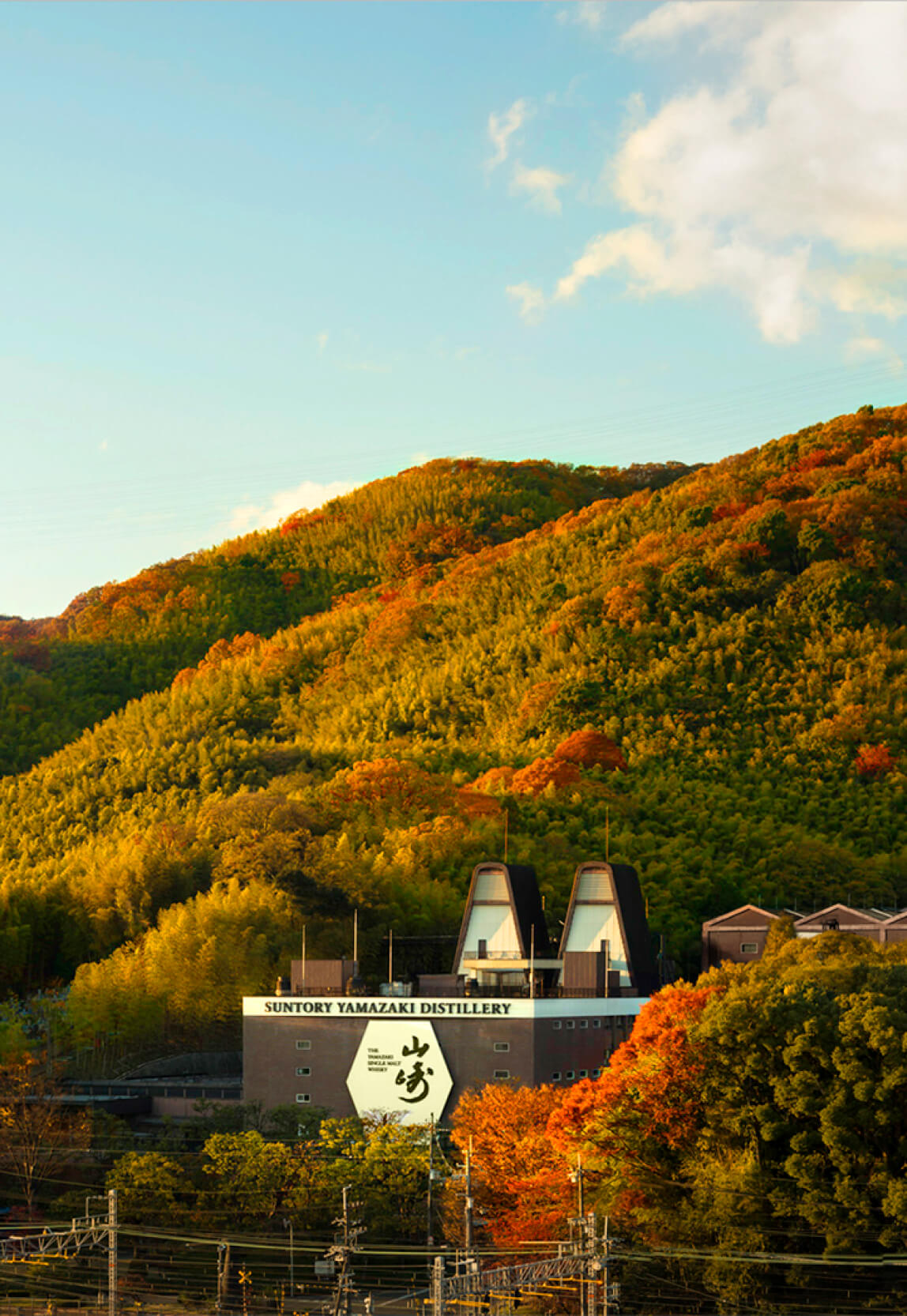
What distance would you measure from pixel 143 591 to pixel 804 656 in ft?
248

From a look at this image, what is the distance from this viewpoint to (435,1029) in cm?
5800

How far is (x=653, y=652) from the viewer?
10344cm

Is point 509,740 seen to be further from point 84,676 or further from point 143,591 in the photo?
point 143,591

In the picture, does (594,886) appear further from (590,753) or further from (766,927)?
(590,753)

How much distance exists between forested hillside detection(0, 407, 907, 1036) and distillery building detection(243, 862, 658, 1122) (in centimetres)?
738

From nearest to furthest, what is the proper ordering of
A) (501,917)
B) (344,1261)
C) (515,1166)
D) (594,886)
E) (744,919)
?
(344,1261), (515,1166), (594,886), (501,917), (744,919)

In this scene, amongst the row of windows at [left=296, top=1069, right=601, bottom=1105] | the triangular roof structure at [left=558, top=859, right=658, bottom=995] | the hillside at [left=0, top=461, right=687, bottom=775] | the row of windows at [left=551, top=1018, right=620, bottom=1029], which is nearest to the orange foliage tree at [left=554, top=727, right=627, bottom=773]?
the triangular roof structure at [left=558, top=859, right=658, bottom=995]

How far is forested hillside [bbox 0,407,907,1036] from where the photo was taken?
75812mm

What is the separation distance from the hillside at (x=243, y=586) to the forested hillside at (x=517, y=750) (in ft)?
11.2

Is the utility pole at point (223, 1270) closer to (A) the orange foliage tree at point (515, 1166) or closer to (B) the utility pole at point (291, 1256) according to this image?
(B) the utility pole at point (291, 1256)

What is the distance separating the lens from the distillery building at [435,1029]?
57344 mm

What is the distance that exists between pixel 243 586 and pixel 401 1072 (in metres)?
103

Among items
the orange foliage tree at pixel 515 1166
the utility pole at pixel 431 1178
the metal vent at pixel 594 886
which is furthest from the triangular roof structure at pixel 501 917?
the utility pole at pixel 431 1178

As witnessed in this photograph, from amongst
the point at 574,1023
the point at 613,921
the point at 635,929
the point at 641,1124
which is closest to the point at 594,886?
the point at 613,921
